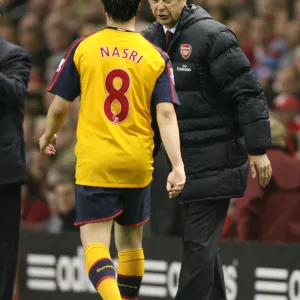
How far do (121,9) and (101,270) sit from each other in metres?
1.51

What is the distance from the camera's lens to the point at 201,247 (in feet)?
23.2

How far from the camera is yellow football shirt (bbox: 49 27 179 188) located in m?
6.54

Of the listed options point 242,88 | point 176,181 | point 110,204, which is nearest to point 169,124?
point 176,181

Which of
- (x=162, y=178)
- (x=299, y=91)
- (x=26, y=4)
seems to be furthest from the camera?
(x=26, y=4)

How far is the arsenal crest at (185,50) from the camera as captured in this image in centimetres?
710

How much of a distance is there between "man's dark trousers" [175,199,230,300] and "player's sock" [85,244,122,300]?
0.68 metres

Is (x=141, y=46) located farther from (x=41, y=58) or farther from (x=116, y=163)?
(x=41, y=58)

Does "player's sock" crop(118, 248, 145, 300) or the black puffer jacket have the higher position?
the black puffer jacket

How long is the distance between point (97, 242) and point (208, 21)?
5.24ft

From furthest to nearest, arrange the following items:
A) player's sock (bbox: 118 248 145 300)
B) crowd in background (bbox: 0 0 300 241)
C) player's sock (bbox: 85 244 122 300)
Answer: crowd in background (bbox: 0 0 300 241) < player's sock (bbox: 118 248 145 300) < player's sock (bbox: 85 244 122 300)

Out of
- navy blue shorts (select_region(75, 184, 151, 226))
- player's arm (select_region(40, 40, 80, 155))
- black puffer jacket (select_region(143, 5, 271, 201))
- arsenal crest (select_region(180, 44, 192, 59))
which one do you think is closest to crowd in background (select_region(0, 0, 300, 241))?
black puffer jacket (select_region(143, 5, 271, 201))

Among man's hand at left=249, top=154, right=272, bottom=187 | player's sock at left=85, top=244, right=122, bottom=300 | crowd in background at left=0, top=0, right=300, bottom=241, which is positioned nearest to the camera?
player's sock at left=85, top=244, right=122, bottom=300

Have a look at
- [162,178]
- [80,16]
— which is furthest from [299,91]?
[80,16]

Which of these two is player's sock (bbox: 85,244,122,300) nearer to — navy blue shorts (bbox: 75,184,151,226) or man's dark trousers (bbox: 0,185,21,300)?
navy blue shorts (bbox: 75,184,151,226)
